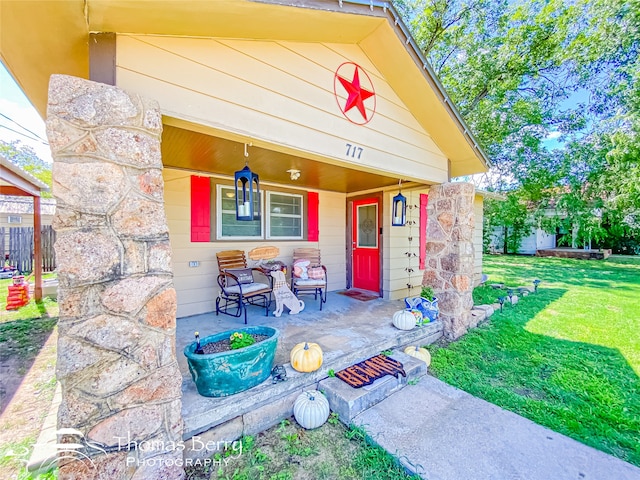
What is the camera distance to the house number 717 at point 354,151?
279 centimetres

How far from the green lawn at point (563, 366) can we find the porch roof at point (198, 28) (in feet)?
10.6

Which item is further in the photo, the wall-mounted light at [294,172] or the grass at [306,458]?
the wall-mounted light at [294,172]

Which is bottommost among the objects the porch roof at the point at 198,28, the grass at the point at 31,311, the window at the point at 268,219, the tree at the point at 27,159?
the grass at the point at 31,311

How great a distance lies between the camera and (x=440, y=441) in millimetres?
2010

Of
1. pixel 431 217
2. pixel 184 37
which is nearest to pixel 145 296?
pixel 184 37

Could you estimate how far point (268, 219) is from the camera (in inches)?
198

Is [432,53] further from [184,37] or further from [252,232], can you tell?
[184,37]

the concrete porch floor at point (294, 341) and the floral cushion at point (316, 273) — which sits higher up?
the floral cushion at point (316, 273)

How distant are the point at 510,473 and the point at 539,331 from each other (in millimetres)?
3392

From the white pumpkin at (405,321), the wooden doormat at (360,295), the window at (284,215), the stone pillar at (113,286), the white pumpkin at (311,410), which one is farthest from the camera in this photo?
the wooden doormat at (360,295)

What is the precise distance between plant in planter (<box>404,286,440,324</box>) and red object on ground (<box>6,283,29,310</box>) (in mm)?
7081

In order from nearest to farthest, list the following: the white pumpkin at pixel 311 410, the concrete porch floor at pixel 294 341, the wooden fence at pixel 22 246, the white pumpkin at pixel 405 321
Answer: the concrete porch floor at pixel 294 341 → the white pumpkin at pixel 311 410 → the white pumpkin at pixel 405 321 → the wooden fence at pixel 22 246

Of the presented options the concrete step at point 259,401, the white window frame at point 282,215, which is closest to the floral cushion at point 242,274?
the white window frame at point 282,215

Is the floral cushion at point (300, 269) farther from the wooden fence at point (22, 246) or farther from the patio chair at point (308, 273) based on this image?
the wooden fence at point (22, 246)
